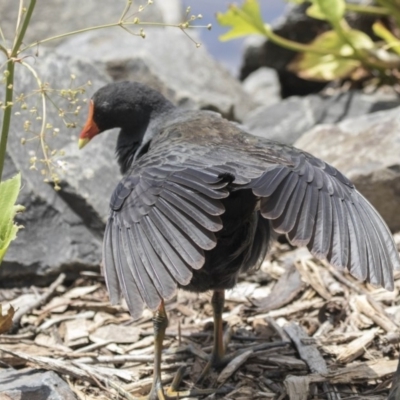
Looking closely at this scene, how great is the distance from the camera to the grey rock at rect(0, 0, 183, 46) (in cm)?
827

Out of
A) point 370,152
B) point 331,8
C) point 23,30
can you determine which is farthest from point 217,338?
point 331,8

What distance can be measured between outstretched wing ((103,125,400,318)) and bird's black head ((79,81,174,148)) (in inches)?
40.5

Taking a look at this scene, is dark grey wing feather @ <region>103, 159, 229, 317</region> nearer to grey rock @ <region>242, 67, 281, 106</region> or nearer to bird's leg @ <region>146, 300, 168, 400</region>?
bird's leg @ <region>146, 300, 168, 400</region>

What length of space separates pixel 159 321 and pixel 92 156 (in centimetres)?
171

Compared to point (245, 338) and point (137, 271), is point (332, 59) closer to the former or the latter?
point (245, 338)

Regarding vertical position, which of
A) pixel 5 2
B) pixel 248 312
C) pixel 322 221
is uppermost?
pixel 5 2

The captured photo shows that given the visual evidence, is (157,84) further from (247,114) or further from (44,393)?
(44,393)

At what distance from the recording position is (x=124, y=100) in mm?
4559

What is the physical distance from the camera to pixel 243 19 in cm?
621

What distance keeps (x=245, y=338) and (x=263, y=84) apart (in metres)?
5.14

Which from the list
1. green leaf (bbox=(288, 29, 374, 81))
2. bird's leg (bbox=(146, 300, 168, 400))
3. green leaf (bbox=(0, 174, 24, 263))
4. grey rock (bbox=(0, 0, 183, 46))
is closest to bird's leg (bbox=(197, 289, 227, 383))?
bird's leg (bbox=(146, 300, 168, 400))

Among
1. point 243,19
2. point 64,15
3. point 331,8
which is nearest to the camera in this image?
point 331,8

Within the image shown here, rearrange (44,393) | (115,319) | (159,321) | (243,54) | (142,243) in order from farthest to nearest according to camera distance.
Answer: (243,54) < (115,319) < (159,321) < (44,393) < (142,243)

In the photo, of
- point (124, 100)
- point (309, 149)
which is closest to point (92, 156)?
point (124, 100)
